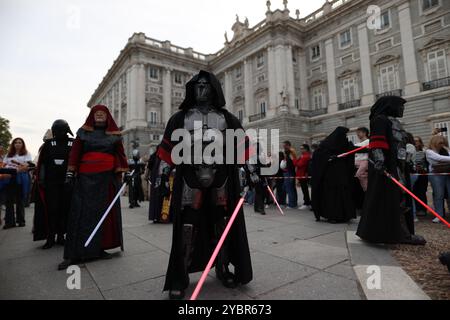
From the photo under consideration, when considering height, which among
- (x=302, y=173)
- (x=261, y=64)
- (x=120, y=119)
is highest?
(x=261, y=64)

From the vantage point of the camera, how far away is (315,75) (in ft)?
95.1

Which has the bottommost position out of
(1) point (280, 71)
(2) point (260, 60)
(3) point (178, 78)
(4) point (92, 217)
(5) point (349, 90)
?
(4) point (92, 217)

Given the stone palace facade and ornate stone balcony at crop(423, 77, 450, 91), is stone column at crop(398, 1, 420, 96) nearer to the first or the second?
the stone palace facade

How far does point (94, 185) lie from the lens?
3371 mm

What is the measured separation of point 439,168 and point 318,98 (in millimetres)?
25520

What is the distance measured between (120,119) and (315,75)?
28303 millimetres

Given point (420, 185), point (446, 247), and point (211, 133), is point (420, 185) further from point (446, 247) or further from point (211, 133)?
point (211, 133)

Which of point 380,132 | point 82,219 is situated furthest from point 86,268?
point 380,132

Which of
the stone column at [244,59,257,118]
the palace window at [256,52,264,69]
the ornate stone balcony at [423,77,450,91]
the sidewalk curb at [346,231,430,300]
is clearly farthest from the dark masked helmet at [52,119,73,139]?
the palace window at [256,52,264,69]

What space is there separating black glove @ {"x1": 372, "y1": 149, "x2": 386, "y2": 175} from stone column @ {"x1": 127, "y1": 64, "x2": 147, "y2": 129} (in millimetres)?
33139

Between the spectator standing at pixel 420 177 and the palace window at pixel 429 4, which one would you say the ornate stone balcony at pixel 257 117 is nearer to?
the palace window at pixel 429 4

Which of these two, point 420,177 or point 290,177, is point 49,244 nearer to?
point 290,177

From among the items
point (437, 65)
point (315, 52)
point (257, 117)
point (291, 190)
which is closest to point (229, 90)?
point (257, 117)

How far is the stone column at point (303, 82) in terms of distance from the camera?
97.0 ft
